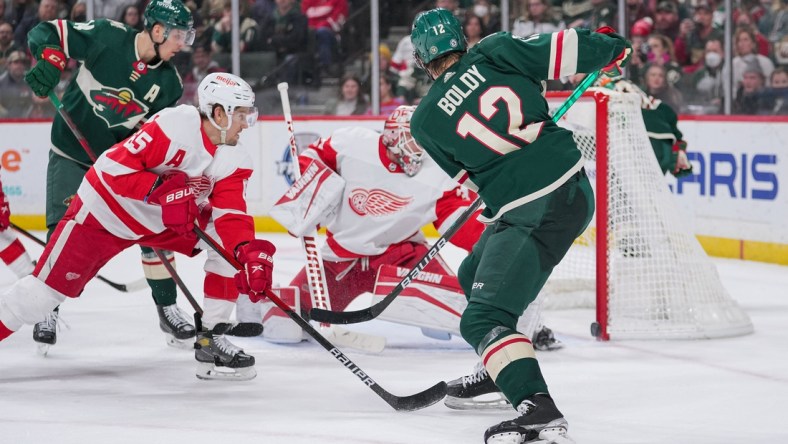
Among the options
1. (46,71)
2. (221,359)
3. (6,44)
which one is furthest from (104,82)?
(6,44)

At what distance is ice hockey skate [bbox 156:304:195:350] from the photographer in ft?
12.7

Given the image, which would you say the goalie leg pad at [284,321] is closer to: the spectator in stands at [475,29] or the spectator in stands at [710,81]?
the spectator in stands at [710,81]

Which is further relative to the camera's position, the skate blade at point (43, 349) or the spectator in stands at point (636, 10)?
the spectator in stands at point (636, 10)

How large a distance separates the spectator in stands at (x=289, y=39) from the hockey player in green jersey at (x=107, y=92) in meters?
3.53

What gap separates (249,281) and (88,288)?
93.8 inches

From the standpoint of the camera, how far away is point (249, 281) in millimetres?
3039

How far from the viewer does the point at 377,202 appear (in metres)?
3.97

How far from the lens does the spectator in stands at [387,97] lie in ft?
24.4

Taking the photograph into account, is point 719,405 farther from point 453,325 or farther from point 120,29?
point 120,29

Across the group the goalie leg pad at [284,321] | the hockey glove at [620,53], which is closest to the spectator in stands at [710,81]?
the goalie leg pad at [284,321]

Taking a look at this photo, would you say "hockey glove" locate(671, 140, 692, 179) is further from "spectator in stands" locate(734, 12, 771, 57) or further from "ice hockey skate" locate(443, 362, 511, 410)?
"ice hockey skate" locate(443, 362, 511, 410)

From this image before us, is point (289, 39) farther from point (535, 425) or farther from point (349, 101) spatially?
point (535, 425)

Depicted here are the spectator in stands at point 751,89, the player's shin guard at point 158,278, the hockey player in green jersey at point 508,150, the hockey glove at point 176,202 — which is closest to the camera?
the hockey player in green jersey at point 508,150

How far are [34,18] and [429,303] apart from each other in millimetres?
4988
